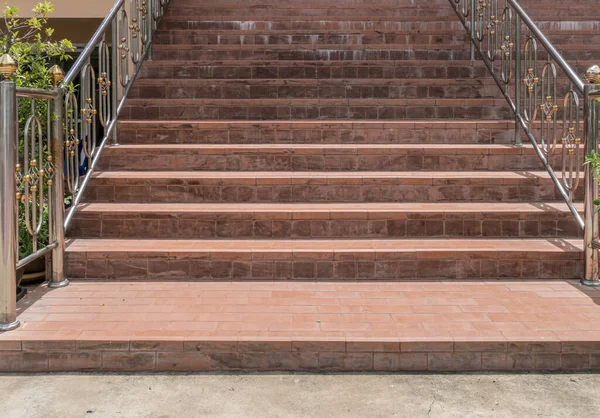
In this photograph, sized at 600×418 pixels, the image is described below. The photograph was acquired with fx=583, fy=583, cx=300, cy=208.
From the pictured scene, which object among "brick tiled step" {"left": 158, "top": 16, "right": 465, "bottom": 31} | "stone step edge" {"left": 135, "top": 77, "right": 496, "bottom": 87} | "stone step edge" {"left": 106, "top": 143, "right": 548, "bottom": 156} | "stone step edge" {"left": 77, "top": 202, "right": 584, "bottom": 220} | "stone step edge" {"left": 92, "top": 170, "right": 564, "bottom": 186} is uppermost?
"brick tiled step" {"left": 158, "top": 16, "right": 465, "bottom": 31}

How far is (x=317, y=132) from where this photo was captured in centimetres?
561

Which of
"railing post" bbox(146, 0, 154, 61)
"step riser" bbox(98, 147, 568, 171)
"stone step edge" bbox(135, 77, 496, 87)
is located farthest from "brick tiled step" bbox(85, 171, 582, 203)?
"railing post" bbox(146, 0, 154, 61)

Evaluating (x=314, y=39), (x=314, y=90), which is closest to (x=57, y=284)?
(x=314, y=90)

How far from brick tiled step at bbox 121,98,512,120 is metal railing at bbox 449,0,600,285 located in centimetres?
33

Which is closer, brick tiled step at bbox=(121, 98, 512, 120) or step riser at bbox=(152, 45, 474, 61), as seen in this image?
brick tiled step at bbox=(121, 98, 512, 120)

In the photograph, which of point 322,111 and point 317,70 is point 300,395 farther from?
point 317,70

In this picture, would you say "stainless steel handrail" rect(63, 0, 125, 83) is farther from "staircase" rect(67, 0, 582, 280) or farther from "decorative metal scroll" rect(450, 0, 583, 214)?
"decorative metal scroll" rect(450, 0, 583, 214)

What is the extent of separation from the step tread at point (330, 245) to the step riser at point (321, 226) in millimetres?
79

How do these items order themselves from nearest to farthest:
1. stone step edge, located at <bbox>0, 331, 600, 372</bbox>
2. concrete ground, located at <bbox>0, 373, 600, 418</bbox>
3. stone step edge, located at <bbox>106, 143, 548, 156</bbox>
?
1. concrete ground, located at <bbox>0, 373, 600, 418</bbox>
2. stone step edge, located at <bbox>0, 331, 600, 372</bbox>
3. stone step edge, located at <bbox>106, 143, 548, 156</bbox>

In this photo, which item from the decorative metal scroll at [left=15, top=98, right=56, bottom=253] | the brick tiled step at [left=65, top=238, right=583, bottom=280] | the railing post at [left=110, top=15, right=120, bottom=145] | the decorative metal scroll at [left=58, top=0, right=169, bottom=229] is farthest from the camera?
the railing post at [left=110, top=15, right=120, bottom=145]

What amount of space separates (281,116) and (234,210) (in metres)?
1.74

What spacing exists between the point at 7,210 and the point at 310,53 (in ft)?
15.0

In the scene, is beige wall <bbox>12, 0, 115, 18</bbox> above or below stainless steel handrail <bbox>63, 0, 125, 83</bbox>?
above

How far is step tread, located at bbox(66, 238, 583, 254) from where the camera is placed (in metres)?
4.22
